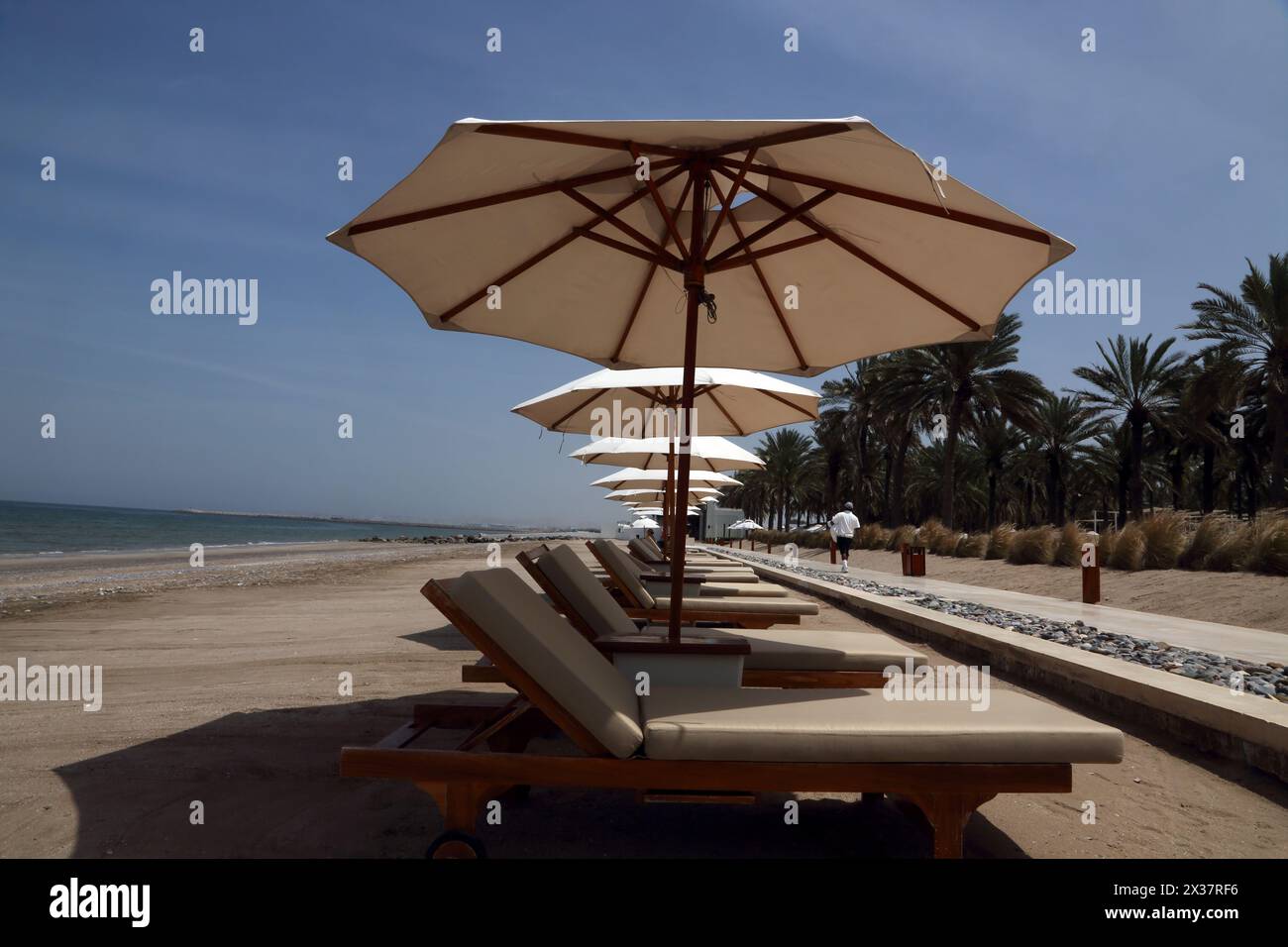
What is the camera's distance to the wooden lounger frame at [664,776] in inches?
97.0

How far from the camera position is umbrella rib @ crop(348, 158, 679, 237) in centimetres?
404

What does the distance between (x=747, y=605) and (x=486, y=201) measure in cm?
362

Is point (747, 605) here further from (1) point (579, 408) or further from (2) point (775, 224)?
(1) point (579, 408)

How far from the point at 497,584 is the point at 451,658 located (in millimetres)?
3599

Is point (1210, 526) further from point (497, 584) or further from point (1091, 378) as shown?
point (1091, 378)

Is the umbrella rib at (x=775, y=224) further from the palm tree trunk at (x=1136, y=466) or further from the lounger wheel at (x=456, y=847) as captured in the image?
the palm tree trunk at (x=1136, y=466)

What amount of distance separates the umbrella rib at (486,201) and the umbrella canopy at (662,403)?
3.82 meters

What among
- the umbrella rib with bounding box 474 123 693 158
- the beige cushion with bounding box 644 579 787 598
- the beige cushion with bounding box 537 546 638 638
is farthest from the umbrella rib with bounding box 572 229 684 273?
the beige cushion with bounding box 644 579 787 598

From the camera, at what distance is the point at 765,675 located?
385 centimetres

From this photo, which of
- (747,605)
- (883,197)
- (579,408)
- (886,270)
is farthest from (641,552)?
(883,197)

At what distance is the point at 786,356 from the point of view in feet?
19.6

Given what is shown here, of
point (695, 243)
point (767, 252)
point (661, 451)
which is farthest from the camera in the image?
point (661, 451)

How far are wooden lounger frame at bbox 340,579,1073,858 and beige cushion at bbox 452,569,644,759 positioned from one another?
0.12 ft

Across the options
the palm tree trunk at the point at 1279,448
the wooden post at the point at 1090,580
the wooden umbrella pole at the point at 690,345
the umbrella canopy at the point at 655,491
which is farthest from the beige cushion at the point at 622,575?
the palm tree trunk at the point at 1279,448
